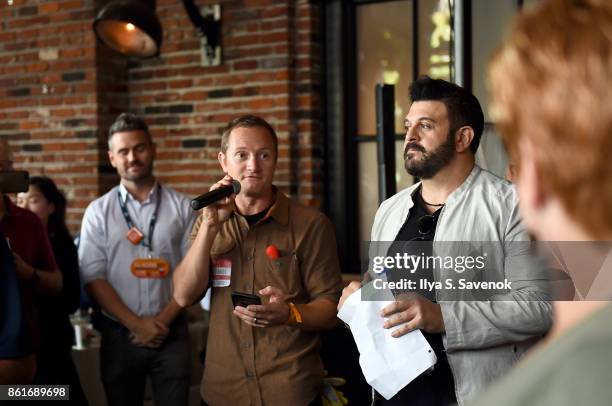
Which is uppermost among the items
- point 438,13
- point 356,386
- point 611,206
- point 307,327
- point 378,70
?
point 438,13

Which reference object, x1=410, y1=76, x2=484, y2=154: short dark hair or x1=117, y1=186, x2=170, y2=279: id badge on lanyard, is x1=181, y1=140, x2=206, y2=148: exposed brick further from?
x1=410, y1=76, x2=484, y2=154: short dark hair

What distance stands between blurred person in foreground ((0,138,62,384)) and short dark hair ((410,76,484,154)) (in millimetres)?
1648

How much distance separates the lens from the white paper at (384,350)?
2.13 metres

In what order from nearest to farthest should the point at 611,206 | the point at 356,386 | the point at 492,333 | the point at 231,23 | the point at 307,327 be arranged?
the point at 611,206 < the point at 492,333 < the point at 307,327 < the point at 356,386 < the point at 231,23

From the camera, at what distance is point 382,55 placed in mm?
4465

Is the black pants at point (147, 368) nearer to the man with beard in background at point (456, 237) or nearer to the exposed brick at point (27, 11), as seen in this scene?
the man with beard in background at point (456, 237)

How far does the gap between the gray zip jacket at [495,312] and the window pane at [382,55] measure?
2252 mm

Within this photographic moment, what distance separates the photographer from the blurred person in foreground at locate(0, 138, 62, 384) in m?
2.91

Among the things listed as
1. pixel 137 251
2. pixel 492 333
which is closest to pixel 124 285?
pixel 137 251

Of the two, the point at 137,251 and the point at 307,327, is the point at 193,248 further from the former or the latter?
the point at 137,251

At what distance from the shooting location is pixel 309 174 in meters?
4.46

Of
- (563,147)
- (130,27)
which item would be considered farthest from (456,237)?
(130,27)

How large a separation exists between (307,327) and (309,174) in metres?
1.93

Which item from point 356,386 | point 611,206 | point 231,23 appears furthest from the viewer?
point 231,23
